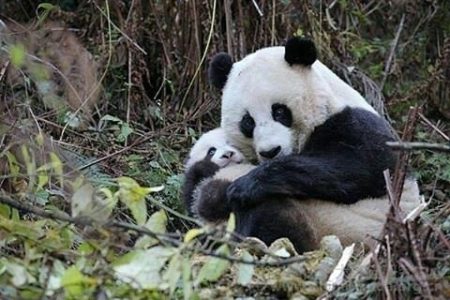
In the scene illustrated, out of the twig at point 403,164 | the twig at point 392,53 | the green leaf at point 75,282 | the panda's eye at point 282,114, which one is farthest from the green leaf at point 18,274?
the twig at point 392,53

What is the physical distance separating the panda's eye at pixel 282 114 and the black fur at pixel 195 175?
0.43 metres

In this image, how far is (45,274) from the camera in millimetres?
3027

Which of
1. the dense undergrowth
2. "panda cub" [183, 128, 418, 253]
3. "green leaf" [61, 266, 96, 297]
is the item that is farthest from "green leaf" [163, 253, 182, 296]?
"panda cub" [183, 128, 418, 253]

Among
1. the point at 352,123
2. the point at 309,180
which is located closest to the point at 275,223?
the point at 309,180

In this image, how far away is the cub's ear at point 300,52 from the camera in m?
4.98

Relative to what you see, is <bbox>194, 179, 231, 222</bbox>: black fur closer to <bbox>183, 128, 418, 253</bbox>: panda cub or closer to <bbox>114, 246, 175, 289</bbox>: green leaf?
<bbox>183, 128, 418, 253</bbox>: panda cub

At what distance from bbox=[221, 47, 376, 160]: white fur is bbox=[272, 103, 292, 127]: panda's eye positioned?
2cm

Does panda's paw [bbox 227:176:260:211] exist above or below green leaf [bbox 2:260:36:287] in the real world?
below

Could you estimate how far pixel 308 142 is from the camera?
4.95m

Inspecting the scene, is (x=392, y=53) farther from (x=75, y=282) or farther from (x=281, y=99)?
(x=75, y=282)

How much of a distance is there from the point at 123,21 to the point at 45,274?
434 cm

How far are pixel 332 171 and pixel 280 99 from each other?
45 cm

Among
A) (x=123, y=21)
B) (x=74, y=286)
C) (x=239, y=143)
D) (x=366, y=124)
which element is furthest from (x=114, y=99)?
(x=74, y=286)

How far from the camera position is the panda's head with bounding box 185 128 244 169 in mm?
5168
